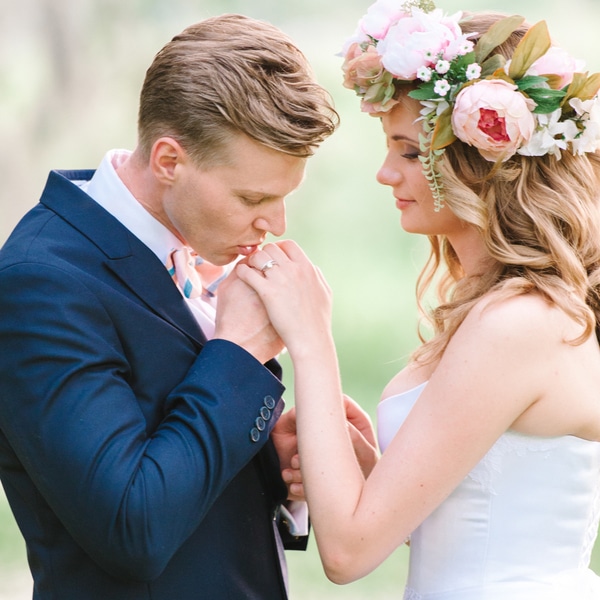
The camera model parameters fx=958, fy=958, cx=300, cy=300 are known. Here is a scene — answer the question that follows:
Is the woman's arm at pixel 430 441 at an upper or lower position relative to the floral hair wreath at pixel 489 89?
lower

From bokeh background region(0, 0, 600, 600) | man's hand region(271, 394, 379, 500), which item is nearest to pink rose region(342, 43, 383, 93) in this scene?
man's hand region(271, 394, 379, 500)

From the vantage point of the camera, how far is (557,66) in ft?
7.98

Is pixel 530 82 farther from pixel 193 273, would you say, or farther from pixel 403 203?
pixel 193 273

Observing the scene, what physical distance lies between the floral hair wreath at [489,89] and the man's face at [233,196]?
1.19 ft

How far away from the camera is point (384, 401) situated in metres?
2.72

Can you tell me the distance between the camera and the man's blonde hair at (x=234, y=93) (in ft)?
7.94

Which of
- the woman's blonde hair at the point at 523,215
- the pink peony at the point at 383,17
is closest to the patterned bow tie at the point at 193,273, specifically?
the woman's blonde hair at the point at 523,215

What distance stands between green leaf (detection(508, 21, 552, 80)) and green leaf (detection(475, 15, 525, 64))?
0.06 meters

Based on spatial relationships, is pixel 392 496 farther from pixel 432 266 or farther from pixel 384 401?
pixel 432 266

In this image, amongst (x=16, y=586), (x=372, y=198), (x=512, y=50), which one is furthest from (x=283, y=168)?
(x=372, y=198)

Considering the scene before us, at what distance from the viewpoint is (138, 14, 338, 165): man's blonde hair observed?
95.3 inches

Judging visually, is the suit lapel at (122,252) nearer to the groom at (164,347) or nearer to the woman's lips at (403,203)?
the groom at (164,347)

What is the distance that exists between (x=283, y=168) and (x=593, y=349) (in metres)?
0.93

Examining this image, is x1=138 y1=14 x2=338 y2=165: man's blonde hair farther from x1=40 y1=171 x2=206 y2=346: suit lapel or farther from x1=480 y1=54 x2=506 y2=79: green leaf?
x1=480 y1=54 x2=506 y2=79: green leaf
